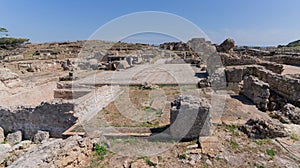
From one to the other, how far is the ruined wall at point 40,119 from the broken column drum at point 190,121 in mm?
3726

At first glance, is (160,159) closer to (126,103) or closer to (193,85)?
(126,103)

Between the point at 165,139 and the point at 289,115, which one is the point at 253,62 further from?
the point at 165,139

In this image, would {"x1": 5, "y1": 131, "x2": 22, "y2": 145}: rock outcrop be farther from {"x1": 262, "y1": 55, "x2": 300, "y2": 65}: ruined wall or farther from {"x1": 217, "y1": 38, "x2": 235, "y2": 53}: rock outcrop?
{"x1": 217, "y1": 38, "x2": 235, "y2": 53}: rock outcrop

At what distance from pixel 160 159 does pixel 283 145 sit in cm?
320

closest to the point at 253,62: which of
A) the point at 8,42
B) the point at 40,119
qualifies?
the point at 40,119

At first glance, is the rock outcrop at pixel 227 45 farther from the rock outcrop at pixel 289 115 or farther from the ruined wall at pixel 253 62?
the rock outcrop at pixel 289 115

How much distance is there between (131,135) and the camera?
5410 mm

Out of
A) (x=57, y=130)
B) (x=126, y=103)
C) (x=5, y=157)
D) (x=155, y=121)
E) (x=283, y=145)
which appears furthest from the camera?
(x=126, y=103)

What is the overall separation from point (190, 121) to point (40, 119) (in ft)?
18.7

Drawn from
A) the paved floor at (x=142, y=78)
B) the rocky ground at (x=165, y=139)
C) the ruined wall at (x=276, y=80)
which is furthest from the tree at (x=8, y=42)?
the ruined wall at (x=276, y=80)

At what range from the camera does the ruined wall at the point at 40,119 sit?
268 inches

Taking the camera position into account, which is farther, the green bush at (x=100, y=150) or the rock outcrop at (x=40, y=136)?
the rock outcrop at (x=40, y=136)

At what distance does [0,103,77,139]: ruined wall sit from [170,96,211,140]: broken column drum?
3726 mm

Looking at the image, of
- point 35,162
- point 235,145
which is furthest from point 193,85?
point 35,162
